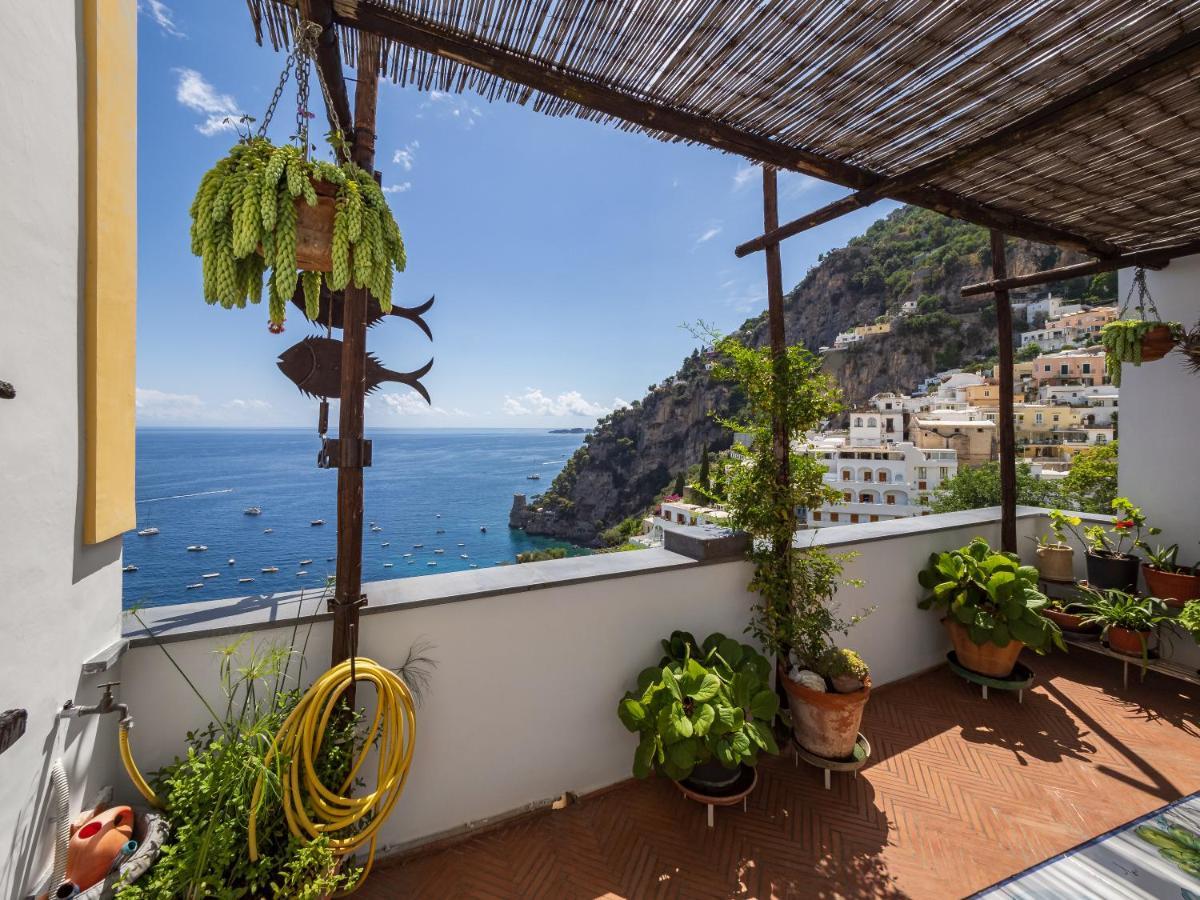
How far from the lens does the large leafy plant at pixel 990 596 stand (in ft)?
10.4

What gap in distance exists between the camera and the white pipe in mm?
1271

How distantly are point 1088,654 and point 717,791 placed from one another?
3.91 metres

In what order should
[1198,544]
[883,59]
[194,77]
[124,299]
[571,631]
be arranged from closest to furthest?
[124,299]
[883,59]
[571,631]
[194,77]
[1198,544]

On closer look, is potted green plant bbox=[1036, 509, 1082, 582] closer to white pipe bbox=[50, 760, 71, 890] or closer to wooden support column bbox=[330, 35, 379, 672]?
wooden support column bbox=[330, 35, 379, 672]

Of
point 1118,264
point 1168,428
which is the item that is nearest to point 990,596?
point 1168,428

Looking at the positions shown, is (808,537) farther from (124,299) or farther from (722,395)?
(722,395)

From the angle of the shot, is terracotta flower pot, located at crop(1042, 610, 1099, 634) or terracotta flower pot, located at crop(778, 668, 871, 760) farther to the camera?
terracotta flower pot, located at crop(1042, 610, 1099, 634)

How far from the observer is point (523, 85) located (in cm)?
178

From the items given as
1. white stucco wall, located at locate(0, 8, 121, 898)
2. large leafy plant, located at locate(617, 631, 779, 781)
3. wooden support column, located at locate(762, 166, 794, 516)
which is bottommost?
large leafy plant, located at locate(617, 631, 779, 781)

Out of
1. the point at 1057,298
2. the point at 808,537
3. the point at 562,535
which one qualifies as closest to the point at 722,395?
the point at 562,535

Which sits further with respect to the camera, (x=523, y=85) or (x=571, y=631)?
(x=571, y=631)

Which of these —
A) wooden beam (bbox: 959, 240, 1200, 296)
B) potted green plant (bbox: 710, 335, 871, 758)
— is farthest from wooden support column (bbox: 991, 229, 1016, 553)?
potted green plant (bbox: 710, 335, 871, 758)

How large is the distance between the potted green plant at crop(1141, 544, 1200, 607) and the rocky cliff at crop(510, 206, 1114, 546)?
34706mm

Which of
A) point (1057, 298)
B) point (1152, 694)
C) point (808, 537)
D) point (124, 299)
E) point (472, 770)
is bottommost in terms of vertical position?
point (1152, 694)
